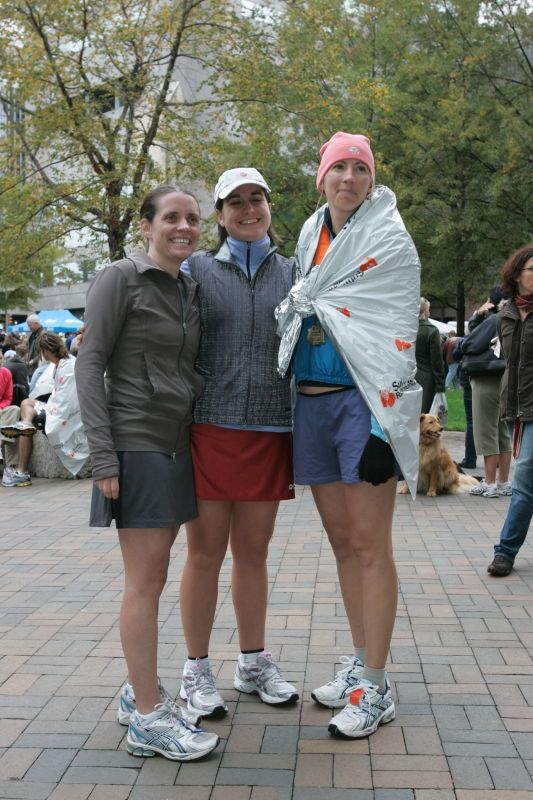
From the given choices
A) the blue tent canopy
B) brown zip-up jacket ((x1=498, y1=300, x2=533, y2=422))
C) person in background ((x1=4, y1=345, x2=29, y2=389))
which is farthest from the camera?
the blue tent canopy

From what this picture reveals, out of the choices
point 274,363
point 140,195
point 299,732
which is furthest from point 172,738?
point 140,195

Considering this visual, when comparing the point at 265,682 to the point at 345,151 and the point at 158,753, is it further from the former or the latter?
the point at 345,151

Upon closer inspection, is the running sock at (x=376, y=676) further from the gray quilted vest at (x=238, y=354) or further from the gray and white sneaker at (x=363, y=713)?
the gray quilted vest at (x=238, y=354)

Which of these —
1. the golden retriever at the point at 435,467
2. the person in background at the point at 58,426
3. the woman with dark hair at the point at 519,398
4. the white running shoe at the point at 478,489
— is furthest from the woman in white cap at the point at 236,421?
the person in background at the point at 58,426

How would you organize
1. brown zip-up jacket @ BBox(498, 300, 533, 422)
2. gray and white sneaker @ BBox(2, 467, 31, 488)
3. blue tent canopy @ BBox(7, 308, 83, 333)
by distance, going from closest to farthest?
brown zip-up jacket @ BBox(498, 300, 533, 422) → gray and white sneaker @ BBox(2, 467, 31, 488) → blue tent canopy @ BBox(7, 308, 83, 333)

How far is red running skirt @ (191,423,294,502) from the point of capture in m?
3.47

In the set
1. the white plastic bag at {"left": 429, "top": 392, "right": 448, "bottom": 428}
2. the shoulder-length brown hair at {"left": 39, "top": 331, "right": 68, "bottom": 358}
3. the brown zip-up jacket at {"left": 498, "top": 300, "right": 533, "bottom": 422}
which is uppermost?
the brown zip-up jacket at {"left": 498, "top": 300, "right": 533, "bottom": 422}

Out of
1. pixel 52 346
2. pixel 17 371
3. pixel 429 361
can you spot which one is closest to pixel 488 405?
pixel 429 361

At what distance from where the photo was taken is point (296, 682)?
3924mm

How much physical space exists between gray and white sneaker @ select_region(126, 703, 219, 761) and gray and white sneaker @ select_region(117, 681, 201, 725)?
11cm

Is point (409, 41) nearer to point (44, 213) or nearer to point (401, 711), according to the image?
point (44, 213)

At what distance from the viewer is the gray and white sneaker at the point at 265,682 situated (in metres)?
3.66

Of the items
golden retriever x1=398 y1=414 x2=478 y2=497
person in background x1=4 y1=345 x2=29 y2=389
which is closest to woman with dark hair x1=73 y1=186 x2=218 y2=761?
golden retriever x1=398 y1=414 x2=478 y2=497

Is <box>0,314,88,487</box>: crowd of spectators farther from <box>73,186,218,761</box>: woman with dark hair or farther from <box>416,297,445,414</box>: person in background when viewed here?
<box>73,186,218,761</box>: woman with dark hair
